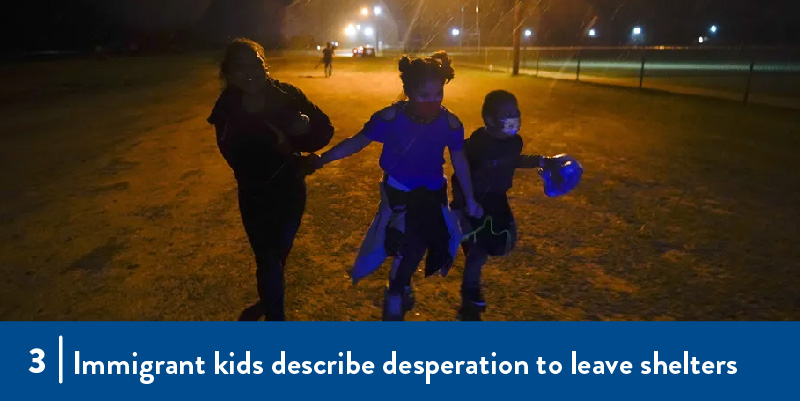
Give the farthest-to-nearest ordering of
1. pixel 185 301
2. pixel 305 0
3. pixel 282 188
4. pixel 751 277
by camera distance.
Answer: pixel 305 0, pixel 751 277, pixel 185 301, pixel 282 188

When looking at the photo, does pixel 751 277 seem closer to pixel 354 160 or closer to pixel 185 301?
pixel 185 301

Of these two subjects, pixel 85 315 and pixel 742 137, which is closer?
pixel 85 315

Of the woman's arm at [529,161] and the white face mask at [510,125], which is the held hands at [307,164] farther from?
the woman's arm at [529,161]

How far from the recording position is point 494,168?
3.29m

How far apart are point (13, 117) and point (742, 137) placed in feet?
50.6

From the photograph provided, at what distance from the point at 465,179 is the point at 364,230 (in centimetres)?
224

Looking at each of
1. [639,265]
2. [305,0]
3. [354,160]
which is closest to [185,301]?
[639,265]

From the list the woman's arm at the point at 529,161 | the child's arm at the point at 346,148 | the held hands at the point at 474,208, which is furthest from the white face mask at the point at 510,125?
the child's arm at the point at 346,148

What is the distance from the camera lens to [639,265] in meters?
4.39

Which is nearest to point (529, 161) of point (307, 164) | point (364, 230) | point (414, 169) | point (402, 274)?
point (414, 169)

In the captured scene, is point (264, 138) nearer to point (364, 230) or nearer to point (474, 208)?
point (474, 208)

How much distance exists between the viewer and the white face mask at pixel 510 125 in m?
3.18

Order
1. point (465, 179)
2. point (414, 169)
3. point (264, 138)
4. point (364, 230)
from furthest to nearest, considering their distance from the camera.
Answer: point (364, 230), point (465, 179), point (414, 169), point (264, 138)

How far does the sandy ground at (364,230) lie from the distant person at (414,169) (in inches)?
24.2
